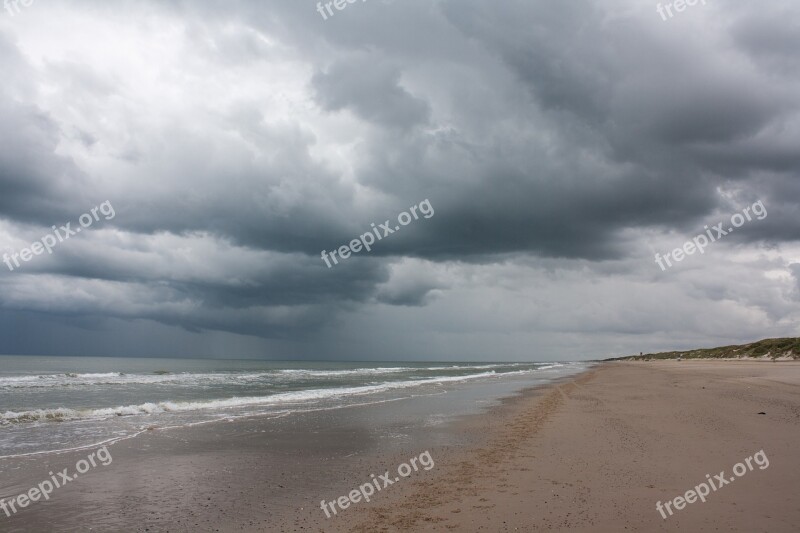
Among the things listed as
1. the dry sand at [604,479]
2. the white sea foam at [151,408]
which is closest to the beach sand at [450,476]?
the dry sand at [604,479]

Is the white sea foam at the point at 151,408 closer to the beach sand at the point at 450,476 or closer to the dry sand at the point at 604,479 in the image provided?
the beach sand at the point at 450,476

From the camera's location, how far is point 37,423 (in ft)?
61.9

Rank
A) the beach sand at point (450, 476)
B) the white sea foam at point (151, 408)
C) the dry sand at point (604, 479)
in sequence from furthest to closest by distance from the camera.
→ the white sea foam at point (151, 408), the beach sand at point (450, 476), the dry sand at point (604, 479)

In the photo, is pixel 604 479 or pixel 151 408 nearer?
pixel 604 479

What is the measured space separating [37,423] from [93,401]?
8.44m

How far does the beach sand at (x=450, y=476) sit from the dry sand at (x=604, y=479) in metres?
0.04

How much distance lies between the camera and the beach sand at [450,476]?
7.58 m

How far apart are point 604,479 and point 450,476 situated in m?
3.05

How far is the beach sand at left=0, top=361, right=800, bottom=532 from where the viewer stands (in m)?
7.58

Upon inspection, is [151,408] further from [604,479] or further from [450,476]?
[604,479]

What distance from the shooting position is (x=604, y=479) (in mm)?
9336

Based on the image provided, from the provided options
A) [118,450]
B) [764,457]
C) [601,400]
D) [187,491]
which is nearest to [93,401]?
[118,450]

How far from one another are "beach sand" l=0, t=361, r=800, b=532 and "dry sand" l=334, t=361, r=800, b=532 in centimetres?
4

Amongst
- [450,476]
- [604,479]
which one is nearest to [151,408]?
[450,476]
